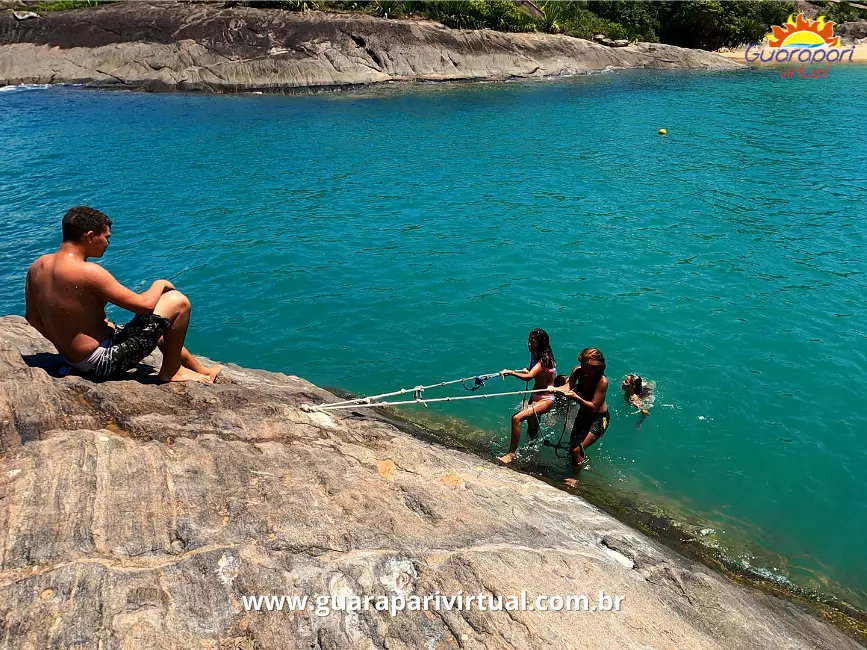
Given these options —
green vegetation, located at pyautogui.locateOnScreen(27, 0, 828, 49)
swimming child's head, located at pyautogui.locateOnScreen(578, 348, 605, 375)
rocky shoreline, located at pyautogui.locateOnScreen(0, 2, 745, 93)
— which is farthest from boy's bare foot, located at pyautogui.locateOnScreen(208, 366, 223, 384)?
green vegetation, located at pyautogui.locateOnScreen(27, 0, 828, 49)

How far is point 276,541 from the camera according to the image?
505 cm

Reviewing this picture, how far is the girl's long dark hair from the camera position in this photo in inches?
367

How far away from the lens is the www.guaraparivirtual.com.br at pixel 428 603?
4.55m

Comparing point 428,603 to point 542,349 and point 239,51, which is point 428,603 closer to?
point 542,349

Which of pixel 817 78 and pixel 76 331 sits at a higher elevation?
pixel 817 78

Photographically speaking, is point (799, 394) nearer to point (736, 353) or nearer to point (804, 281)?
point (736, 353)

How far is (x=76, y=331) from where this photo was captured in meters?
6.50

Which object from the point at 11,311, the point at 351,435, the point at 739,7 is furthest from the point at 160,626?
the point at 739,7

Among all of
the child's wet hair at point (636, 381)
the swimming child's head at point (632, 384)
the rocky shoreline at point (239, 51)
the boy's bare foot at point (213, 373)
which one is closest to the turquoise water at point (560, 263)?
the swimming child's head at point (632, 384)

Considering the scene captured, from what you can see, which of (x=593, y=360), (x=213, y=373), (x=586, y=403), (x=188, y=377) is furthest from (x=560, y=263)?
(x=188, y=377)

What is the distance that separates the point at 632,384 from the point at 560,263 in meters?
6.04

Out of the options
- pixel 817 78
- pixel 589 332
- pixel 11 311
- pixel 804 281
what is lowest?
pixel 11 311

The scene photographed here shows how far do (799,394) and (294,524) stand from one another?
9.66 metres

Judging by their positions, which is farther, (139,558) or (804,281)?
(804,281)
